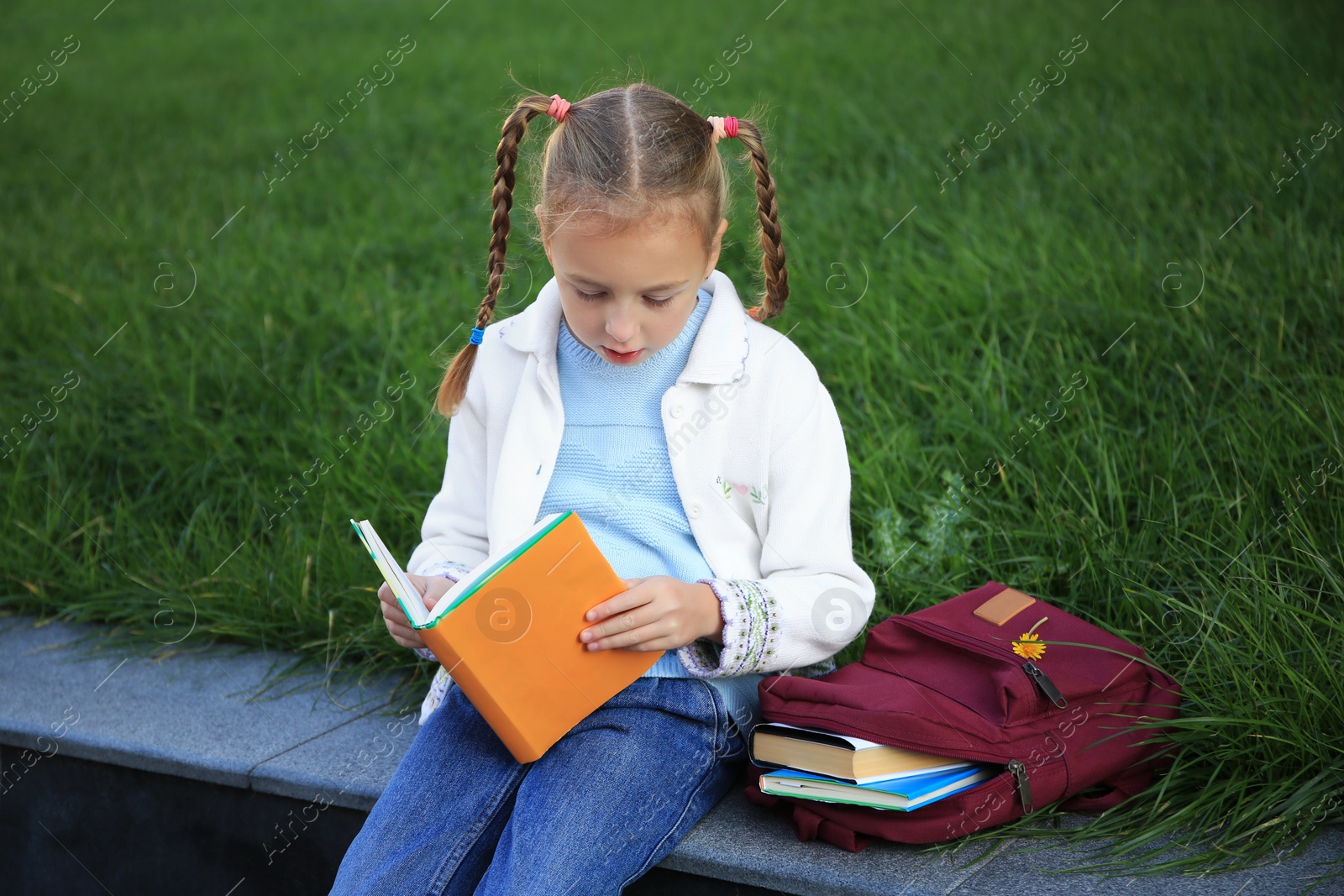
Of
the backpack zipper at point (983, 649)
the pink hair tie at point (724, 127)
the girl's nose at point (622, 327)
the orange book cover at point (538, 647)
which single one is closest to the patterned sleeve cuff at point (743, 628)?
the orange book cover at point (538, 647)

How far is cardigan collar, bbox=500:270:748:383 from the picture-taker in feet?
6.10

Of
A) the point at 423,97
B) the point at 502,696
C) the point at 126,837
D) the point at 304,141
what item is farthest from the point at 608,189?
the point at 423,97

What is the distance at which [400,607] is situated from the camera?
169 cm

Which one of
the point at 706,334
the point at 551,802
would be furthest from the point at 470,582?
the point at 706,334

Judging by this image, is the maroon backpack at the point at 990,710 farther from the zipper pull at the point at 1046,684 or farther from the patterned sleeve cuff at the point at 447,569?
the patterned sleeve cuff at the point at 447,569

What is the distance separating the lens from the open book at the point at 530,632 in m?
1.51

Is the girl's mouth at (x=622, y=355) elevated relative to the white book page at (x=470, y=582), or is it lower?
elevated

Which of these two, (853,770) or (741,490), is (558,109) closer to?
(741,490)

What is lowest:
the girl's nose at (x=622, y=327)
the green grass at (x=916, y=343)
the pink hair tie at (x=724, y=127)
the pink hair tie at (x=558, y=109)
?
the green grass at (x=916, y=343)

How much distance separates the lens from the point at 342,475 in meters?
3.11

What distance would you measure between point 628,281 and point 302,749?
1233 millimetres

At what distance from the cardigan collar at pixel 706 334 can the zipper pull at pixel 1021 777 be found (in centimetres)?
73

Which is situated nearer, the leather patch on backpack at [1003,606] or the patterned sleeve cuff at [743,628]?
the patterned sleeve cuff at [743,628]

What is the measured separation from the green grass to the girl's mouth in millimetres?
920
